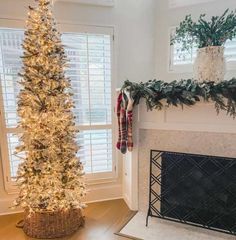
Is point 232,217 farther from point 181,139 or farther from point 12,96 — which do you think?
point 12,96

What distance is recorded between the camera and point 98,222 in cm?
247

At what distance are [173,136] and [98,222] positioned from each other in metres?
1.28

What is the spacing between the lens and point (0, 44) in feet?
8.01

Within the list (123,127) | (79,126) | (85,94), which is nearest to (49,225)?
(79,126)

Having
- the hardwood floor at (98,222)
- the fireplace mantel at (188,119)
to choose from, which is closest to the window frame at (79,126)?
the hardwood floor at (98,222)

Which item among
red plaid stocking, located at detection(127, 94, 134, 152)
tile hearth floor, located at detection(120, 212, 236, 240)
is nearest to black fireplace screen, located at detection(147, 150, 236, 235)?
tile hearth floor, located at detection(120, 212, 236, 240)

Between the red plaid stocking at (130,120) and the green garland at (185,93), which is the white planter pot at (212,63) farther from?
the red plaid stocking at (130,120)

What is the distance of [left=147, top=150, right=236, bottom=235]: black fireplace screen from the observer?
6.89 ft

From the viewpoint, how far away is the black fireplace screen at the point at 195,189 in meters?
2.10

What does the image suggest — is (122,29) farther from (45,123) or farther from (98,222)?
(98,222)

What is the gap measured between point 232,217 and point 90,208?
1.60 m

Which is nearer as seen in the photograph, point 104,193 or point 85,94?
point 85,94

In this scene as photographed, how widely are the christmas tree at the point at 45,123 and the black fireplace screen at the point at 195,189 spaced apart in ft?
3.00

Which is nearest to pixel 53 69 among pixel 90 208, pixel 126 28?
pixel 126 28
